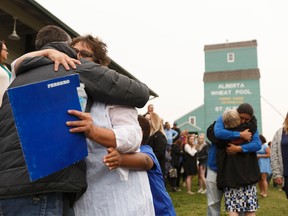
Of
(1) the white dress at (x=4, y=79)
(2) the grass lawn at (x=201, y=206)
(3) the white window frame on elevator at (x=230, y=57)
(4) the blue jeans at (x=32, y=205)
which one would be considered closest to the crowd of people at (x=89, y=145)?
(4) the blue jeans at (x=32, y=205)

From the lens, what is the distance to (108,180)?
1.83 m

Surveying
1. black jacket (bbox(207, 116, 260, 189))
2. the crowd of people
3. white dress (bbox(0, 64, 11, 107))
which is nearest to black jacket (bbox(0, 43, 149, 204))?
the crowd of people

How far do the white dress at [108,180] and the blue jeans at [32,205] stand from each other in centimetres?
24

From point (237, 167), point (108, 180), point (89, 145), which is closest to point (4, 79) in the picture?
point (89, 145)

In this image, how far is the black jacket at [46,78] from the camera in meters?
1.57

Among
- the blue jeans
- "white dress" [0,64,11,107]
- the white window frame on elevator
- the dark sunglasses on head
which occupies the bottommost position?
the blue jeans

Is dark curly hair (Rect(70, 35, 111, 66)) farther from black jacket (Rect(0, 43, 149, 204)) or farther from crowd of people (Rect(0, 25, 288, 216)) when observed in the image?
black jacket (Rect(0, 43, 149, 204))

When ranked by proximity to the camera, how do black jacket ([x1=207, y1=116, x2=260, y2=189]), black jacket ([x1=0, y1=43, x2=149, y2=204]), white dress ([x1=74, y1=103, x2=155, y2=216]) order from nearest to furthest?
1. black jacket ([x1=0, y1=43, x2=149, y2=204])
2. white dress ([x1=74, y1=103, x2=155, y2=216])
3. black jacket ([x1=207, y1=116, x2=260, y2=189])

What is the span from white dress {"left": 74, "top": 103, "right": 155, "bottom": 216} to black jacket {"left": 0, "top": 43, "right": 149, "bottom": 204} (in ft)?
0.21

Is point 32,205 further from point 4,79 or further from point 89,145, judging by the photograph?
point 4,79

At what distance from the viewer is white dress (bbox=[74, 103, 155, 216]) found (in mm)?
1809

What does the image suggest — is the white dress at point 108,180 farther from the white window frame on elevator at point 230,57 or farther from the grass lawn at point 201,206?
the white window frame on elevator at point 230,57

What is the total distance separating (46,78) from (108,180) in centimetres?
56

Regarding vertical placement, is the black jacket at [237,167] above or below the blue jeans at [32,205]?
below
